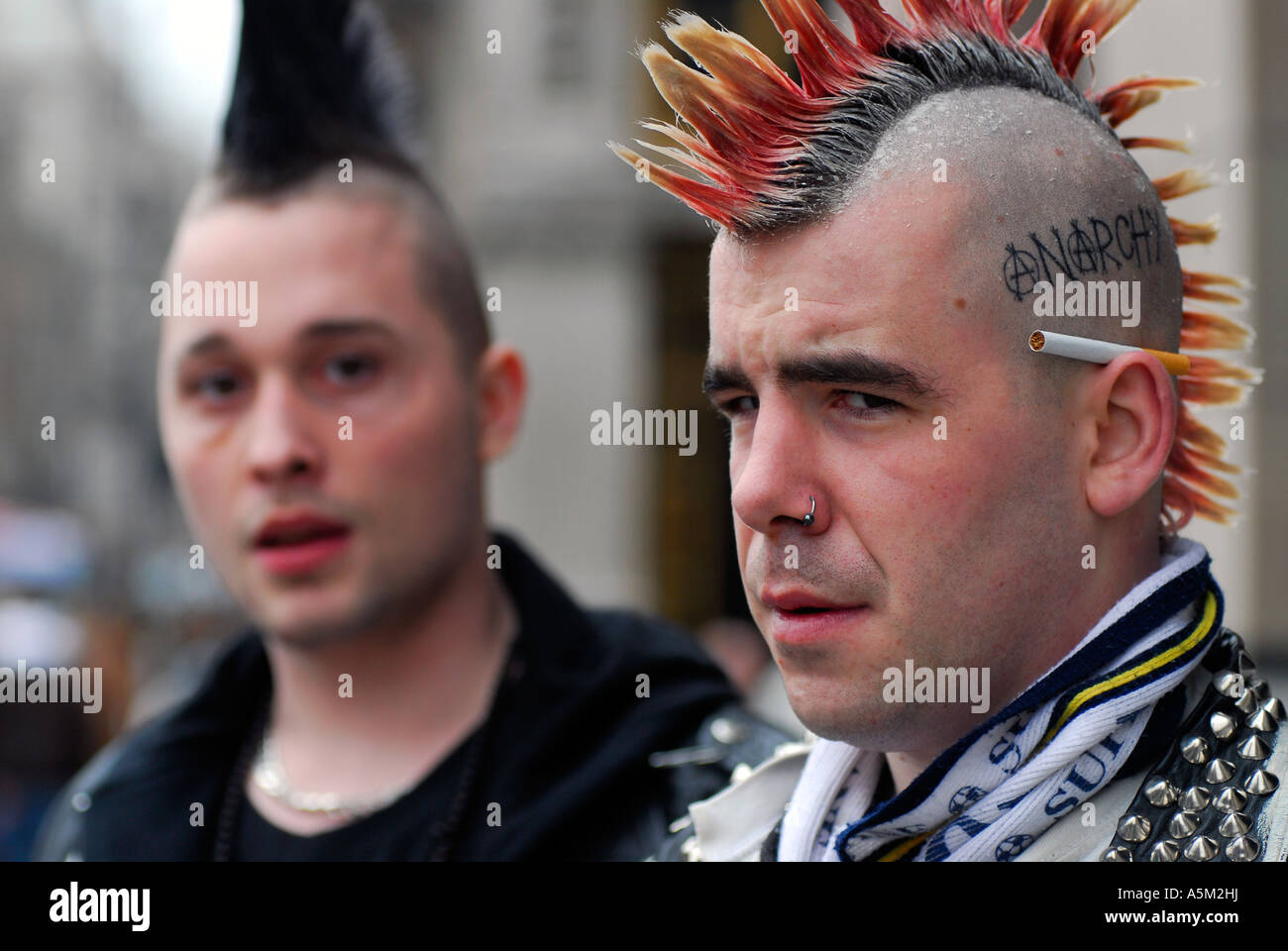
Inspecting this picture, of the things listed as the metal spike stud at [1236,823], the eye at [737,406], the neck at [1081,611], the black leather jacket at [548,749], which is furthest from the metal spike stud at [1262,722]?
the black leather jacket at [548,749]

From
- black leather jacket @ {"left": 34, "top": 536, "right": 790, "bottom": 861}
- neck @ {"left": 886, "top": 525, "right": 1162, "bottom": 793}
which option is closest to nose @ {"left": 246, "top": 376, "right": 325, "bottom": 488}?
black leather jacket @ {"left": 34, "top": 536, "right": 790, "bottom": 861}

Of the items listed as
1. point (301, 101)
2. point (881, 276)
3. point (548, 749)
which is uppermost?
point (301, 101)

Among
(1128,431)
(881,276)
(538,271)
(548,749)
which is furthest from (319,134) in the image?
(538,271)

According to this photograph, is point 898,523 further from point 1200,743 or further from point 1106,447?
point 1200,743

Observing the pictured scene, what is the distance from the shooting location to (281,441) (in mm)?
2695

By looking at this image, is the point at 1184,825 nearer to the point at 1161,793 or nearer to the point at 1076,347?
the point at 1161,793

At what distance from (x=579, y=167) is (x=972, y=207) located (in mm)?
10264

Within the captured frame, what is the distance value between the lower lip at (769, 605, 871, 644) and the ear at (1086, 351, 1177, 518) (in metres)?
0.36

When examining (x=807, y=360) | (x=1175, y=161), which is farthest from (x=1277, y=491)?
(x=807, y=360)

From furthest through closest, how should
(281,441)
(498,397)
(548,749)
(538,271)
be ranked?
(538,271), (498,397), (548,749), (281,441)

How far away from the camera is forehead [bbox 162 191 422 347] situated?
277 centimetres

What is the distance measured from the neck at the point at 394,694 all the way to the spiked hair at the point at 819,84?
1.36 metres

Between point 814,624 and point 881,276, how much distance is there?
1.59ft

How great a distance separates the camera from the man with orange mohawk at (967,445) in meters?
1.73
